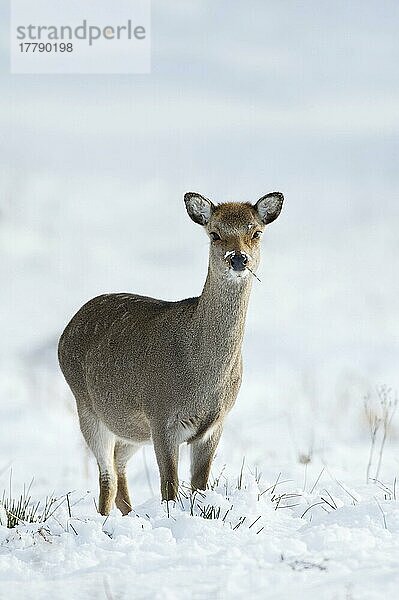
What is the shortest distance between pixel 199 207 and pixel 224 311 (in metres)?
0.77

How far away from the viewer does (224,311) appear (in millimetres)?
7402

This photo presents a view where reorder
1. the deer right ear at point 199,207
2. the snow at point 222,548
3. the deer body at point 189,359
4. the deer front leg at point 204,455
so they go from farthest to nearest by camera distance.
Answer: the deer right ear at point 199,207, the deer front leg at point 204,455, the deer body at point 189,359, the snow at point 222,548

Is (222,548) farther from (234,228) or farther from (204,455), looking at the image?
(234,228)

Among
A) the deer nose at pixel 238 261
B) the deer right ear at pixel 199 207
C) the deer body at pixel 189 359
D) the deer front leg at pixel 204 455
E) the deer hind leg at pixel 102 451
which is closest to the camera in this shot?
the deer nose at pixel 238 261

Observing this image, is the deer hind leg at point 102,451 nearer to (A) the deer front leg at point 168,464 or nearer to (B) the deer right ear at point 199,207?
(A) the deer front leg at point 168,464

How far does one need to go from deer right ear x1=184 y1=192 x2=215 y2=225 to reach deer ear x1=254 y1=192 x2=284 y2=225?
0.31 meters

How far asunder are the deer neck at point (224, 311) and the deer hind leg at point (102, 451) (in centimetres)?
146

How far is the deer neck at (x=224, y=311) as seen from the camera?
736cm

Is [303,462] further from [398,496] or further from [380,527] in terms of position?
[380,527]

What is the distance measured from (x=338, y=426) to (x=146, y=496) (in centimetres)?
401

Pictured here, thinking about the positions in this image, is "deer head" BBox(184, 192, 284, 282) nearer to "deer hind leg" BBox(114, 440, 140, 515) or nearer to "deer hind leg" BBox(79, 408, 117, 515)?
"deer hind leg" BBox(79, 408, 117, 515)

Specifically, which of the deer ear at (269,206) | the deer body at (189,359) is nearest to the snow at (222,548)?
the deer body at (189,359)

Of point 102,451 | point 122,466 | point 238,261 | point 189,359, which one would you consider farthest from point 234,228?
point 122,466

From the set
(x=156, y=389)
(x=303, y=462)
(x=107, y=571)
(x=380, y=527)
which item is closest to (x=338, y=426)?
(x=303, y=462)
